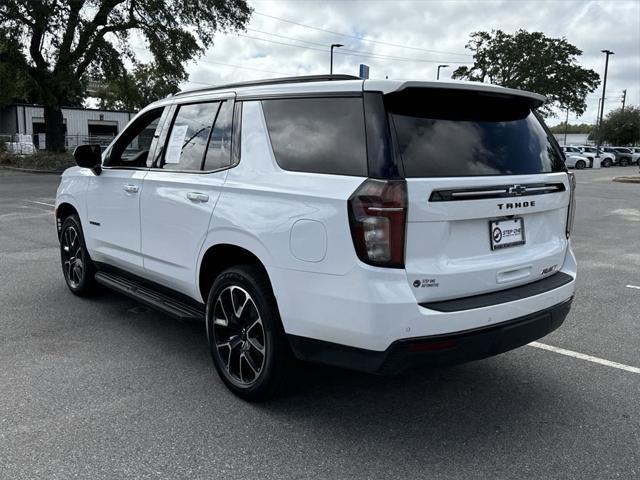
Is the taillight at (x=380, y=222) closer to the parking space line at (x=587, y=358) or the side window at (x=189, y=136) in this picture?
the side window at (x=189, y=136)

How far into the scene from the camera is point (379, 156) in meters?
2.87

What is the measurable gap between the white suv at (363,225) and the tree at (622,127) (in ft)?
257

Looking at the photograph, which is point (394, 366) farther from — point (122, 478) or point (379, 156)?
point (122, 478)

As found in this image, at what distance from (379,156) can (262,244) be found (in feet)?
2.76

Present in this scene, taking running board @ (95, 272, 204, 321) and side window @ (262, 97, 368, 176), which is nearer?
side window @ (262, 97, 368, 176)

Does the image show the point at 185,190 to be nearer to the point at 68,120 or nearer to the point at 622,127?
the point at 68,120

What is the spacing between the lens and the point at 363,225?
283 centimetres

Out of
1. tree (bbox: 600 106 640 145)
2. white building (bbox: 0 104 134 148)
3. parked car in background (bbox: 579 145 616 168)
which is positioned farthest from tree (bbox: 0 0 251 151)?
tree (bbox: 600 106 640 145)

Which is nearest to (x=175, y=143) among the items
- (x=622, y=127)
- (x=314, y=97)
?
(x=314, y=97)

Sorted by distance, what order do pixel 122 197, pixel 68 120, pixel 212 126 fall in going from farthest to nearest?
pixel 68 120 < pixel 122 197 < pixel 212 126

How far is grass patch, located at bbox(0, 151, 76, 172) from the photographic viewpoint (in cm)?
2634

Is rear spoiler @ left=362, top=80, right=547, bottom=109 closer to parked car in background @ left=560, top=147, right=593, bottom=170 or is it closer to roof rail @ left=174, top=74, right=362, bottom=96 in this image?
roof rail @ left=174, top=74, right=362, bottom=96

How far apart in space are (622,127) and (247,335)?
269ft

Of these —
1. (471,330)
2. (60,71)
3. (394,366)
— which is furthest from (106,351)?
(60,71)
